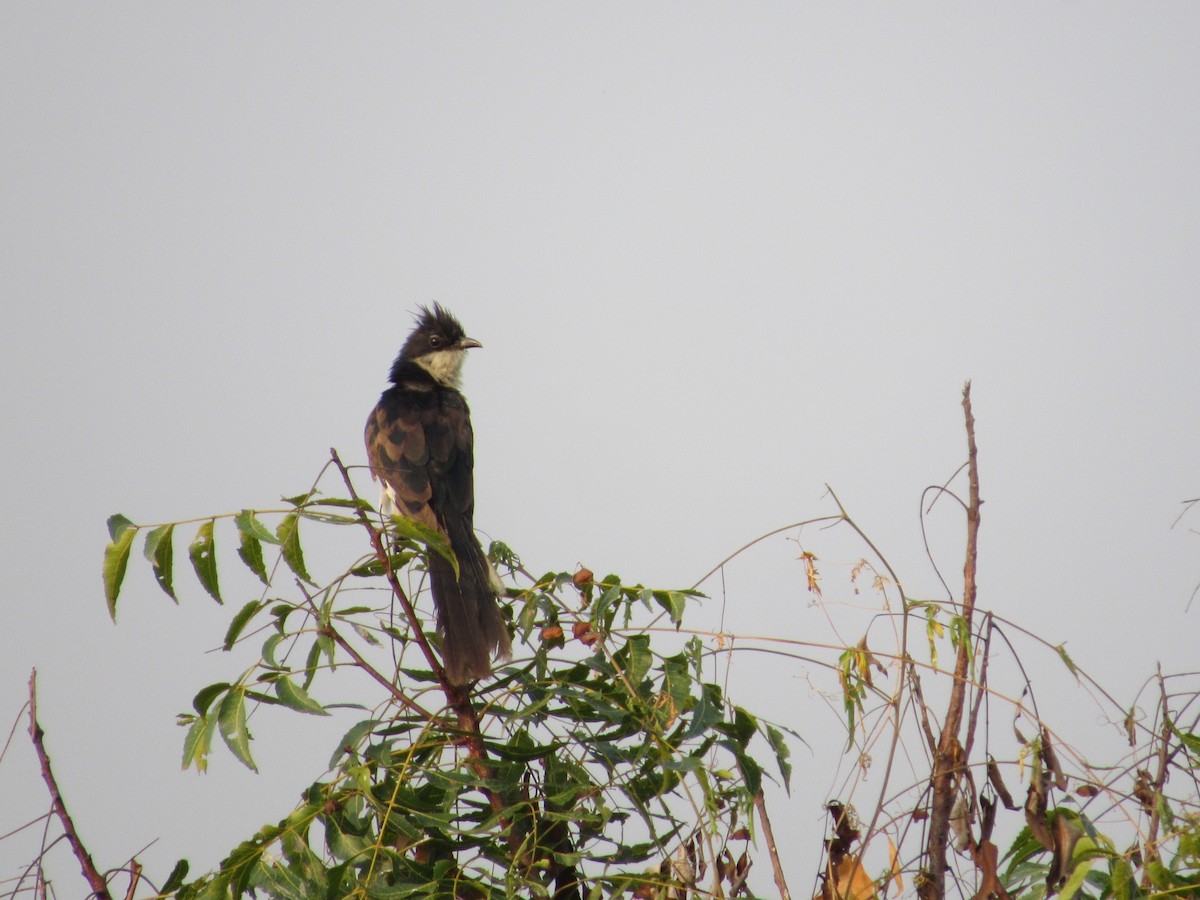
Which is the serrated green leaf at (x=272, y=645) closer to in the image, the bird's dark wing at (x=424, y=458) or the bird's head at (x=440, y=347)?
the bird's dark wing at (x=424, y=458)

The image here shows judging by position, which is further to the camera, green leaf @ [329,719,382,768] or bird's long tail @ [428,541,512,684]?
bird's long tail @ [428,541,512,684]

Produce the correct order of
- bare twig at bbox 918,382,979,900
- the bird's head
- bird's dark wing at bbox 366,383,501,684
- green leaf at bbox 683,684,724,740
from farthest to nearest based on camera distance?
1. the bird's head
2. bird's dark wing at bbox 366,383,501,684
3. green leaf at bbox 683,684,724,740
4. bare twig at bbox 918,382,979,900

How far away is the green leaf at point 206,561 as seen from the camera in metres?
2.84

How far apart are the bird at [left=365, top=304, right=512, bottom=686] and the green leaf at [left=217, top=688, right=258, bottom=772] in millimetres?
782

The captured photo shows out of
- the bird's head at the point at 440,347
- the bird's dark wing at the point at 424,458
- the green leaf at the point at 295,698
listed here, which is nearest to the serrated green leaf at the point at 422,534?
the green leaf at the point at 295,698

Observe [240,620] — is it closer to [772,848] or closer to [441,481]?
[772,848]

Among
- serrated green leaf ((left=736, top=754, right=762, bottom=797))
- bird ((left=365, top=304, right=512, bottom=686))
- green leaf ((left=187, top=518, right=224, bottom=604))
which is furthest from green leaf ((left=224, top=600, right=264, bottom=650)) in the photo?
serrated green leaf ((left=736, top=754, right=762, bottom=797))

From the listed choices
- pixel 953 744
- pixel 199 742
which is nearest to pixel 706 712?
pixel 953 744

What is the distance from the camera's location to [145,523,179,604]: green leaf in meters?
2.82

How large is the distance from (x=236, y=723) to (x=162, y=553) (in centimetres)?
49

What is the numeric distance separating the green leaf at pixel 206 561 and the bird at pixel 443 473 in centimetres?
84

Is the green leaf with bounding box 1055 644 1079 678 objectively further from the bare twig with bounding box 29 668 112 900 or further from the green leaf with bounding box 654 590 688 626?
the bare twig with bounding box 29 668 112 900

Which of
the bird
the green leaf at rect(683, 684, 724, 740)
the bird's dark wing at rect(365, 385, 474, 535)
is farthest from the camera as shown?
the bird's dark wing at rect(365, 385, 474, 535)

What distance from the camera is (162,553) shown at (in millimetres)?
2846
